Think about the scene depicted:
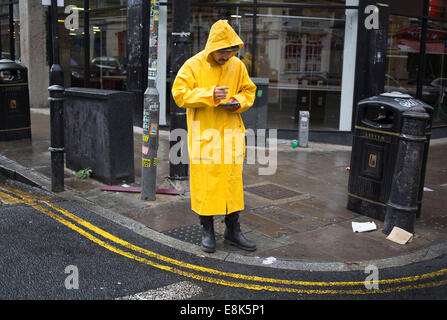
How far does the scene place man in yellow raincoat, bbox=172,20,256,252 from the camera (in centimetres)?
453

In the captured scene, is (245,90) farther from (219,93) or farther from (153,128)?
(153,128)

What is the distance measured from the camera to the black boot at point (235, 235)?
486 centimetres

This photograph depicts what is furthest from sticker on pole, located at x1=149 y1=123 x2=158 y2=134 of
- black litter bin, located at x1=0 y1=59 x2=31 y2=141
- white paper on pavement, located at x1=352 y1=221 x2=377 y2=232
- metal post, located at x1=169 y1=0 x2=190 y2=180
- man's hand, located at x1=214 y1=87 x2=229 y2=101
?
black litter bin, located at x1=0 y1=59 x2=31 y2=141

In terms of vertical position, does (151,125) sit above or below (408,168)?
above

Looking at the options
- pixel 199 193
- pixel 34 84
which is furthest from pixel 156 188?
pixel 34 84

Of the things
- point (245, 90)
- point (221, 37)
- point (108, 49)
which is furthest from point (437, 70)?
point (221, 37)

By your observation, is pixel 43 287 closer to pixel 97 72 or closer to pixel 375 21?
pixel 375 21

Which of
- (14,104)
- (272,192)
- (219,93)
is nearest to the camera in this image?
(219,93)

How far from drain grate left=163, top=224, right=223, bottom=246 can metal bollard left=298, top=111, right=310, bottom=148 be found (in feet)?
18.2

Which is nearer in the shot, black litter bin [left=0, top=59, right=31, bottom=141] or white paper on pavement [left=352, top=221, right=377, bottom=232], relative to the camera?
white paper on pavement [left=352, top=221, right=377, bottom=232]

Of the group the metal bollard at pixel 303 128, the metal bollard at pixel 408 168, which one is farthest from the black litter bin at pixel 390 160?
the metal bollard at pixel 303 128

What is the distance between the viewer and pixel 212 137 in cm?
462

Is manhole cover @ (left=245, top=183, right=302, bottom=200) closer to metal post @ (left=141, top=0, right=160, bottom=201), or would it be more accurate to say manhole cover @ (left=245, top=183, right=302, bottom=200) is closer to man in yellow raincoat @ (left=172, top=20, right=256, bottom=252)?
metal post @ (left=141, top=0, right=160, bottom=201)

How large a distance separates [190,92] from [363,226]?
2.57 metres
